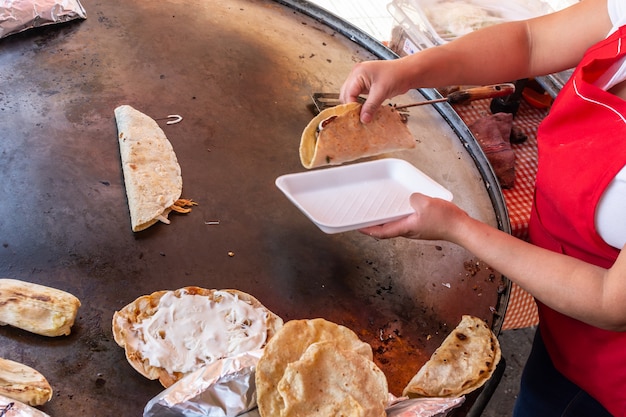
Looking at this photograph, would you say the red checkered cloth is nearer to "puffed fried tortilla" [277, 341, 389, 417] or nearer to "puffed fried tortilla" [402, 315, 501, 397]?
"puffed fried tortilla" [402, 315, 501, 397]

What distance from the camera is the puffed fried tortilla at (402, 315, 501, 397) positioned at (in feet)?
4.36

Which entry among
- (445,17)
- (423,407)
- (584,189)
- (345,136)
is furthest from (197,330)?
(445,17)

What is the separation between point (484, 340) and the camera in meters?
1.46

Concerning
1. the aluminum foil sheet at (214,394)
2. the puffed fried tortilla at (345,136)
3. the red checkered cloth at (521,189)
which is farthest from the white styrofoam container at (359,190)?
the red checkered cloth at (521,189)

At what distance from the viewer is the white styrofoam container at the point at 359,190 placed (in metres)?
1.57

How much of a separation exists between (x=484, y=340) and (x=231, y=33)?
1.57 m

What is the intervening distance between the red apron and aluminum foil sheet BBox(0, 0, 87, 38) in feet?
5.63

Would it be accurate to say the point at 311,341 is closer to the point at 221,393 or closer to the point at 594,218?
the point at 221,393

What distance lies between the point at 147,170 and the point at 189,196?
15cm

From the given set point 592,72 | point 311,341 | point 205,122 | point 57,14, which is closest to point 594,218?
point 592,72

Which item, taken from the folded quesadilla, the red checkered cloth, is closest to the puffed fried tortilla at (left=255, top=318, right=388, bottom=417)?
the folded quesadilla

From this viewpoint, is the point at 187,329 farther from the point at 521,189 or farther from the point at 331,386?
the point at 521,189

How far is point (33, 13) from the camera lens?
6.66ft

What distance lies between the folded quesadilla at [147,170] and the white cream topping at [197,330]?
29 centimetres
